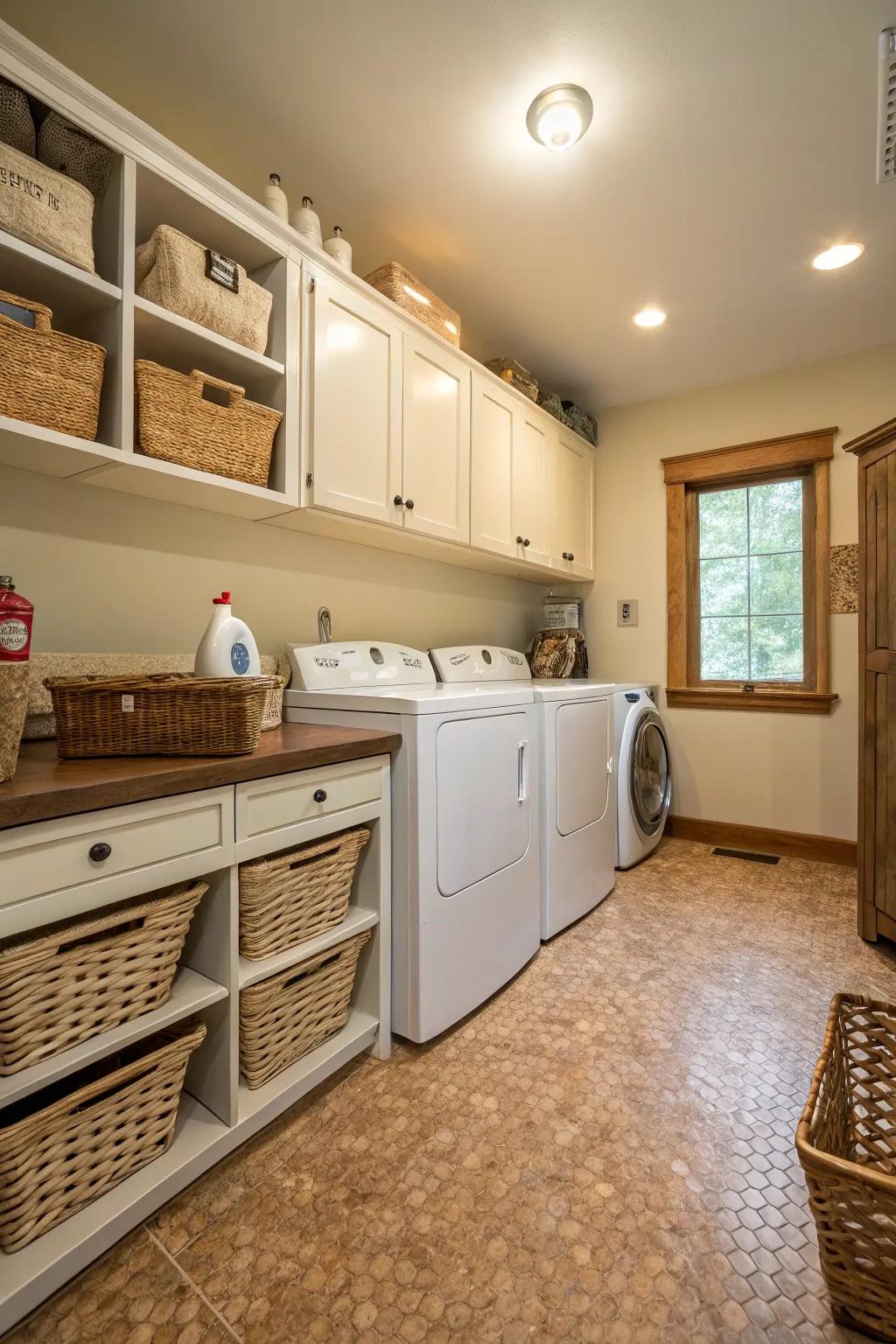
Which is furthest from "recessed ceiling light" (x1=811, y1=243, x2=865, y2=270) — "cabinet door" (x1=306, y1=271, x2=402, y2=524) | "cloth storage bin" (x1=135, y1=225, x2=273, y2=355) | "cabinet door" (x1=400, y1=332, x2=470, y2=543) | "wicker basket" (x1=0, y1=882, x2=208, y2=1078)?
→ "wicker basket" (x1=0, y1=882, x2=208, y2=1078)

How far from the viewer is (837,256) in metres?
2.27

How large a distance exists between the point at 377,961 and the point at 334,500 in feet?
4.31

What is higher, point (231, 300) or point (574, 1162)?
point (231, 300)

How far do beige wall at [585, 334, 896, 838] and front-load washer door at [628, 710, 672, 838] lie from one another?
0.98 ft

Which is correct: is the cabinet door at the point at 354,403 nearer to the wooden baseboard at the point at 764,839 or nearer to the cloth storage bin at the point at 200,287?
the cloth storage bin at the point at 200,287

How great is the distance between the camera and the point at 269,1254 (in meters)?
1.04

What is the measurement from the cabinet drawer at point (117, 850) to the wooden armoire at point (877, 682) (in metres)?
2.16

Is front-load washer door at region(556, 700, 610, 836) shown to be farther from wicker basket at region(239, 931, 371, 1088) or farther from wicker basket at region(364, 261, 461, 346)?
wicker basket at region(364, 261, 461, 346)

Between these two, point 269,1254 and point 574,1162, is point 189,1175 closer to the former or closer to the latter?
point 269,1254

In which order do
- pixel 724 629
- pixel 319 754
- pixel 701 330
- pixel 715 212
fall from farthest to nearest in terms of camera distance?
pixel 724 629 < pixel 701 330 < pixel 715 212 < pixel 319 754

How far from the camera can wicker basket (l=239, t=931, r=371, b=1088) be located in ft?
4.17

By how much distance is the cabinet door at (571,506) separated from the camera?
126 inches

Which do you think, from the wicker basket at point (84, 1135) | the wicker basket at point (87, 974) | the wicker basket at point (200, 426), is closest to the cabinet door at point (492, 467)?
the wicker basket at point (200, 426)

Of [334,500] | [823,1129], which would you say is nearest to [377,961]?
[823,1129]
